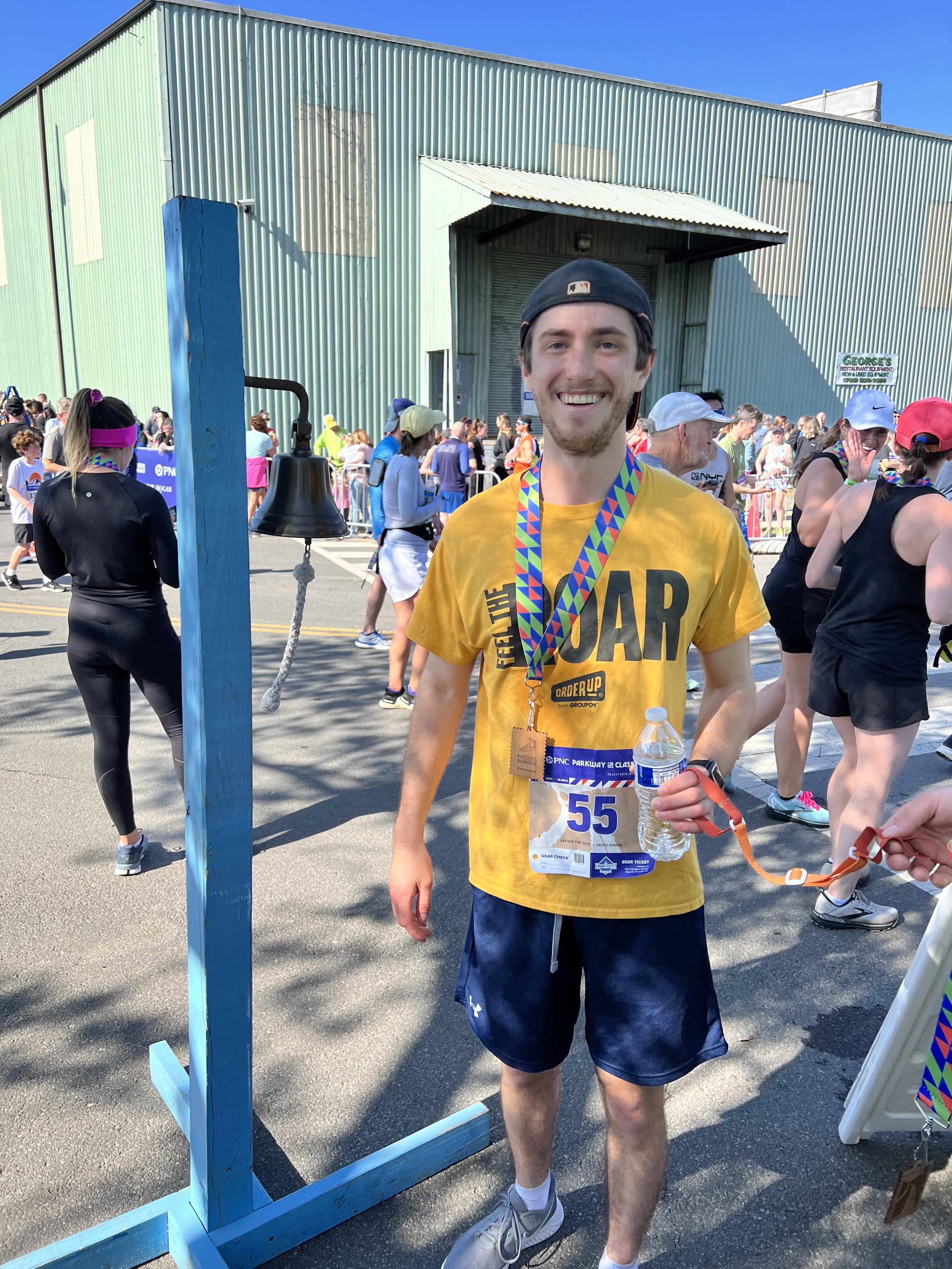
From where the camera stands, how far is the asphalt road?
7.70 ft

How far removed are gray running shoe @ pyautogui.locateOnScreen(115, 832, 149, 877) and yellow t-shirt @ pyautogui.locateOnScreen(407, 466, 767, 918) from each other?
2.62 m

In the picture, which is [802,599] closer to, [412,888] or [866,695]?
[866,695]

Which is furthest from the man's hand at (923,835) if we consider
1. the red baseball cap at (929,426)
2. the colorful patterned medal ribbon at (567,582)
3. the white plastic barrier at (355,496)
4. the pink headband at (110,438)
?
the white plastic barrier at (355,496)

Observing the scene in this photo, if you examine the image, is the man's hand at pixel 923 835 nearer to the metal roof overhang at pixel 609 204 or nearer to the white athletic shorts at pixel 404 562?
the white athletic shorts at pixel 404 562

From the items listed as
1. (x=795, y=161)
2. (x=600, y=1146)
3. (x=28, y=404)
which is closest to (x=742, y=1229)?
(x=600, y=1146)

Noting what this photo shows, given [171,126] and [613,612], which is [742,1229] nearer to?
[613,612]

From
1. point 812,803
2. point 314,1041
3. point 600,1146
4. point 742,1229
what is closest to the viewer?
point 742,1229

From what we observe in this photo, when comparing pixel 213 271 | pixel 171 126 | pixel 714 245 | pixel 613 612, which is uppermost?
pixel 171 126

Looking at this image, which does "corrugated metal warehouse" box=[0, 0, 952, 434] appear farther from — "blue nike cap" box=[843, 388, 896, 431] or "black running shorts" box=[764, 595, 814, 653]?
"black running shorts" box=[764, 595, 814, 653]

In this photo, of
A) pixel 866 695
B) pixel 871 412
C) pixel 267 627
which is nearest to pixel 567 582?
pixel 866 695

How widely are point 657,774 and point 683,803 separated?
3.3 inches

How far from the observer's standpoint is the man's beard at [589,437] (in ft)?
6.04

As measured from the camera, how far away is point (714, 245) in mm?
21719

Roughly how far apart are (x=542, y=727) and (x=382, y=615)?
7.82 metres
